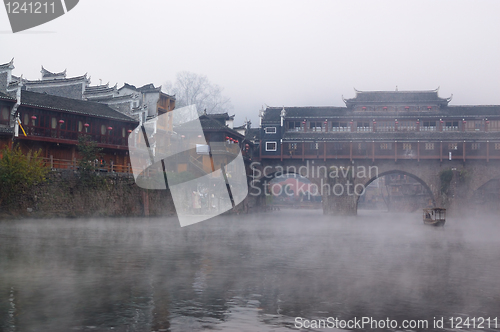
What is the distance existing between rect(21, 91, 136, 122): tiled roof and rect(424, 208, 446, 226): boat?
23702 millimetres

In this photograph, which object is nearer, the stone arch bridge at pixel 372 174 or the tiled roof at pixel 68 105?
the tiled roof at pixel 68 105

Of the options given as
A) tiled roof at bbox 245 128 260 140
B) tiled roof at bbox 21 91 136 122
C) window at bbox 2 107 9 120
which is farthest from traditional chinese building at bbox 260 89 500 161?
window at bbox 2 107 9 120

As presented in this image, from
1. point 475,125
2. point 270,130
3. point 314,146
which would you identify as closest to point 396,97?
point 475,125

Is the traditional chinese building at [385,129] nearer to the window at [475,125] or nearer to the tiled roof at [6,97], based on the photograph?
the window at [475,125]

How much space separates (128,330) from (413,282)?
23.4 ft

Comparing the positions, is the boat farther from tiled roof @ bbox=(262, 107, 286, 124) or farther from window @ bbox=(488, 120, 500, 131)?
tiled roof @ bbox=(262, 107, 286, 124)

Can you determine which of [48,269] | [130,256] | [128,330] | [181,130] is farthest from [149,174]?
[128,330]

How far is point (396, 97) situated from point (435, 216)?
72.1ft

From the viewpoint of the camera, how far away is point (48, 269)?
1295 cm

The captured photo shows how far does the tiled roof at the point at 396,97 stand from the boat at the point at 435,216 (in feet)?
63.8

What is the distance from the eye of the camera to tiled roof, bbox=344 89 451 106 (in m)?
55.6

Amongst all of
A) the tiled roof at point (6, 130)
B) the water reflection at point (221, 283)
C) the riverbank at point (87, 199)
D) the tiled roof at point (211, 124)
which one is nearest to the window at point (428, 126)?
the tiled roof at point (211, 124)

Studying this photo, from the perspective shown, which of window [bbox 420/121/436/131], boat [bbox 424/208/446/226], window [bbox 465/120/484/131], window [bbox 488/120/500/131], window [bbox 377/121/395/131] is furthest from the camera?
window [bbox 377/121/395/131]

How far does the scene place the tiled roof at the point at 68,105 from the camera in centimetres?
3512
